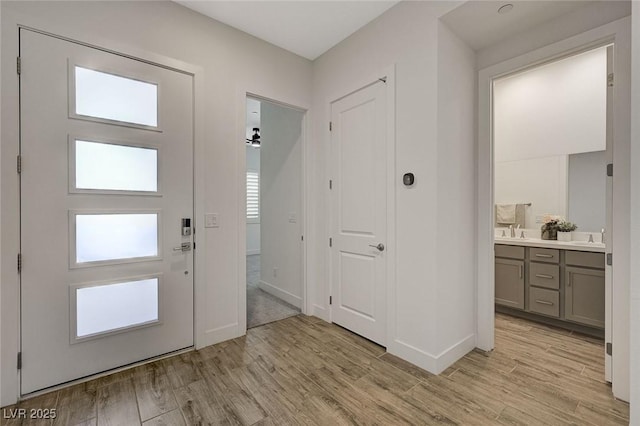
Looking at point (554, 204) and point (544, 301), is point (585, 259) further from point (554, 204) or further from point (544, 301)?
point (554, 204)

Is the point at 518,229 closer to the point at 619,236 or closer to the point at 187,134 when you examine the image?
the point at 619,236

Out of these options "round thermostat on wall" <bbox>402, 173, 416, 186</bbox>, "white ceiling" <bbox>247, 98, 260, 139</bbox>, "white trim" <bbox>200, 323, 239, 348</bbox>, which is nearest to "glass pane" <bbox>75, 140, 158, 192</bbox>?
"white trim" <bbox>200, 323, 239, 348</bbox>

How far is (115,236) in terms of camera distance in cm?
212

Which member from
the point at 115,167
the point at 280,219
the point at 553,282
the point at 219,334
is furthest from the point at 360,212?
the point at 553,282

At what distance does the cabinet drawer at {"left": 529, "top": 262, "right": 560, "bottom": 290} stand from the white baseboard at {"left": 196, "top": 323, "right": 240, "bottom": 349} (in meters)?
3.26

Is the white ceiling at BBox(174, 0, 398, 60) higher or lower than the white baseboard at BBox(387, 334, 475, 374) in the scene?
higher

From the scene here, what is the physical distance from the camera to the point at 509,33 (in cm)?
227

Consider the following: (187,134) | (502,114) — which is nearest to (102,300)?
(187,134)

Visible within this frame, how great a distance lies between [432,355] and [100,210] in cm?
273

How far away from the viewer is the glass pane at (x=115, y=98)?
6.53ft

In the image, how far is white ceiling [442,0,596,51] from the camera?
6.40ft

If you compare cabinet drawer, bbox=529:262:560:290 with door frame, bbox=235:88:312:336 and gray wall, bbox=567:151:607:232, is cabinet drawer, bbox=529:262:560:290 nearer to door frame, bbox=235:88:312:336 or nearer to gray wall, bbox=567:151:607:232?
gray wall, bbox=567:151:607:232

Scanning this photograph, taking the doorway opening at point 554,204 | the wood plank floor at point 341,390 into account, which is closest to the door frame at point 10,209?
the wood plank floor at point 341,390

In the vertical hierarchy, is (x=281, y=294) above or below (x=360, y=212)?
below
